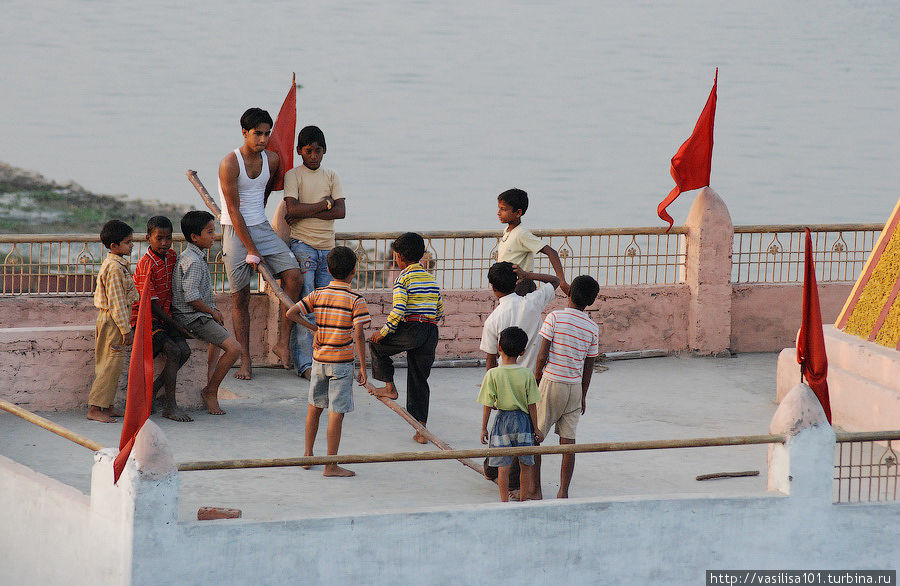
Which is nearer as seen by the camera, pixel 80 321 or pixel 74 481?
pixel 74 481

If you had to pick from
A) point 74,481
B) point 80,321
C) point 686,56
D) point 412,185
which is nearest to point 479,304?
point 80,321

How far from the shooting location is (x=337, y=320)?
8227 millimetres

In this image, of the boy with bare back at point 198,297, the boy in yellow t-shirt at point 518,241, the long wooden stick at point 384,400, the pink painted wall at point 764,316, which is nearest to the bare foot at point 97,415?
the boy with bare back at point 198,297

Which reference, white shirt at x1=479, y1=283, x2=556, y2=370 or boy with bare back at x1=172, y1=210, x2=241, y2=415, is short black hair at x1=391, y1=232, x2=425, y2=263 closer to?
white shirt at x1=479, y1=283, x2=556, y2=370

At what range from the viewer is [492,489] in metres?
8.27

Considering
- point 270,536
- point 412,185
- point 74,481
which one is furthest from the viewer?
point 412,185

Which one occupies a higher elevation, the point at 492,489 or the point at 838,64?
the point at 838,64

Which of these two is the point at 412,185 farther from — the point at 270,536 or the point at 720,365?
the point at 270,536

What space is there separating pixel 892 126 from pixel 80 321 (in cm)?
2893

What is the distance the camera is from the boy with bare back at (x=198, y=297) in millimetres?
9383

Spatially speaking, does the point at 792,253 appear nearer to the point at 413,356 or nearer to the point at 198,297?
the point at 413,356

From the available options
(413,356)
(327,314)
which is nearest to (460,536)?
(327,314)

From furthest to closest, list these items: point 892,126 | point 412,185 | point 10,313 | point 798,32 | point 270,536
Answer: point 798,32 < point 892,126 < point 412,185 < point 10,313 < point 270,536

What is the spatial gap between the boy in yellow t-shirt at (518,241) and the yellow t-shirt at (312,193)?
1.71m
